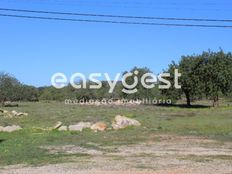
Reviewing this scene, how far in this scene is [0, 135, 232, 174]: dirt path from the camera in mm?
13883

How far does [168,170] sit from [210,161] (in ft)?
8.55

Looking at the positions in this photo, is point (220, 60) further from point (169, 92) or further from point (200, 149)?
point (200, 149)

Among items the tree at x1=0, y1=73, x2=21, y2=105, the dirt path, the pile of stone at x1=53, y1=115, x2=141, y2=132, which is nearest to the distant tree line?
the tree at x1=0, y1=73, x2=21, y2=105

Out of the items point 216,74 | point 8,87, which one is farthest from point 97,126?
point 8,87

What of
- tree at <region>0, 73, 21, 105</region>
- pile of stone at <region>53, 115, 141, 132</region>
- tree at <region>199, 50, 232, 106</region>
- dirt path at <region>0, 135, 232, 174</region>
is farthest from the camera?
tree at <region>0, 73, 21, 105</region>

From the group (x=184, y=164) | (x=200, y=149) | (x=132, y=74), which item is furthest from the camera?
(x=132, y=74)

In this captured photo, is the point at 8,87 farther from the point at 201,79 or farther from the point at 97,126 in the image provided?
the point at 97,126

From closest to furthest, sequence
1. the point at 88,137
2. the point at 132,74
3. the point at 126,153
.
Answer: the point at 126,153 < the point at 88,137 < the point at 132,74

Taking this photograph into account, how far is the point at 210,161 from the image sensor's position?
1606 cm

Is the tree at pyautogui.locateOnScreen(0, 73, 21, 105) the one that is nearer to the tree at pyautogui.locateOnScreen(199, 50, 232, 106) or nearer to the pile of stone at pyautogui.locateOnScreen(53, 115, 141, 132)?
the tree at pyautogui.locateOnScreen(199, 50, 232, 106)

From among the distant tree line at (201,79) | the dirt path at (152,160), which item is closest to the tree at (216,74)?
the distant tree line at (201,79)

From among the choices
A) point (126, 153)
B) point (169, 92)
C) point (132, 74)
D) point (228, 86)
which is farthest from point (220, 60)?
point (126, 153)

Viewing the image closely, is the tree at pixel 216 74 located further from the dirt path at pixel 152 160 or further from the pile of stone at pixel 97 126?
the dirt path at pixel 152 160

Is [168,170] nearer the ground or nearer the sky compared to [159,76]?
nearer the ground
